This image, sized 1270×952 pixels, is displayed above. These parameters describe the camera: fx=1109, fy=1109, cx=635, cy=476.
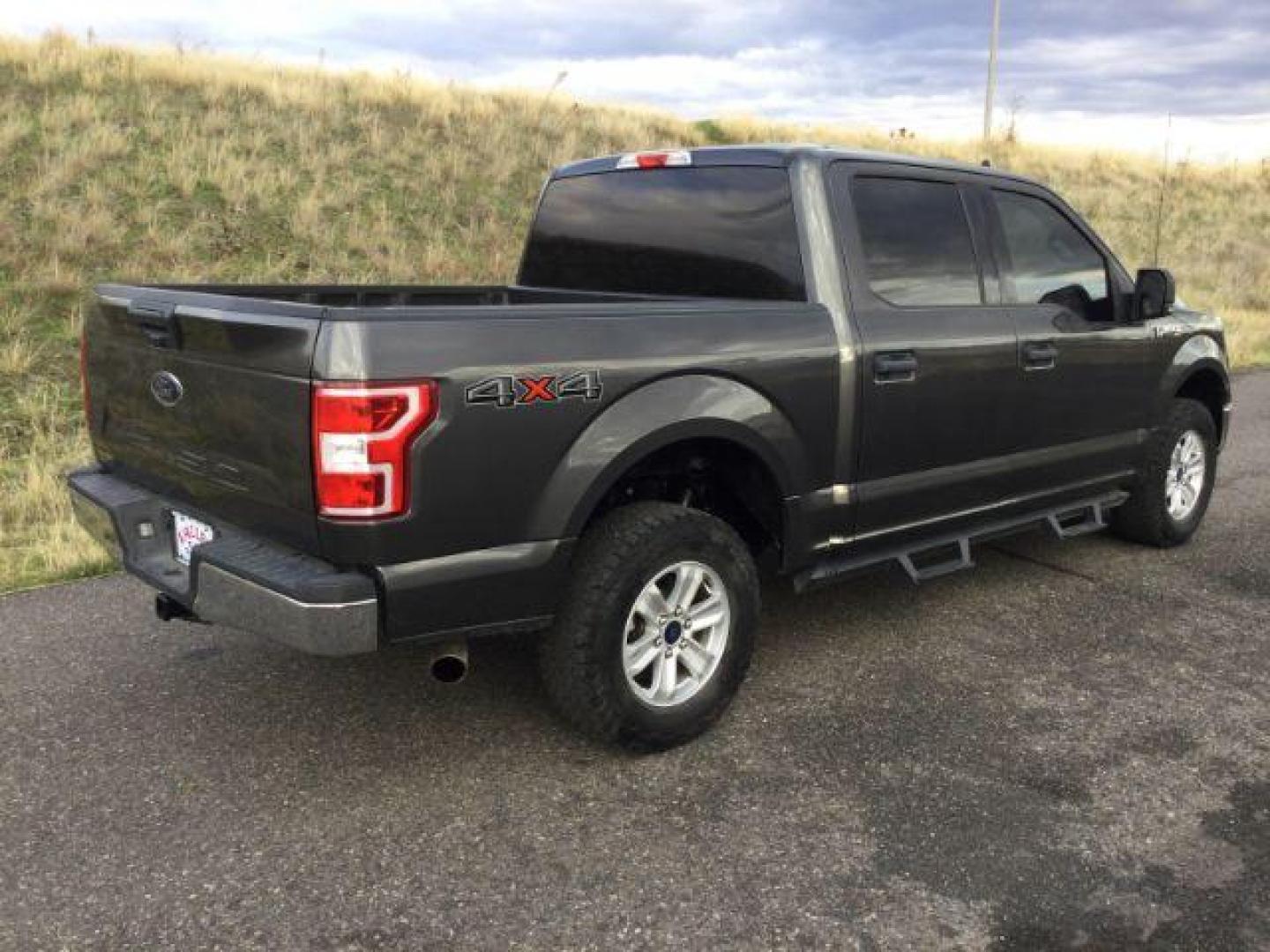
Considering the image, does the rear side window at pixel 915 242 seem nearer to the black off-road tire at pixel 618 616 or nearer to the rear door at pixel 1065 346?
the rear door at pixel 1065 346

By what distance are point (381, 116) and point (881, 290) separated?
1551 centimetres

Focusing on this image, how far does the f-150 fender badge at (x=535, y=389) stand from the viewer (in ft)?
9.31

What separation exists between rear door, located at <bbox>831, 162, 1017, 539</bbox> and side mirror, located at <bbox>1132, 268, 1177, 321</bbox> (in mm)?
922

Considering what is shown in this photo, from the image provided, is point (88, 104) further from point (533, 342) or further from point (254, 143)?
point (533, 342)

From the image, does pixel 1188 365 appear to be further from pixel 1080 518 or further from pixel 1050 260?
pixel 1050 260

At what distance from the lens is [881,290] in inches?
154

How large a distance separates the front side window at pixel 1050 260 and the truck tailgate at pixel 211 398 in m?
2.93

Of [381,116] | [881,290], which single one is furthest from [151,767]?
[381,116]

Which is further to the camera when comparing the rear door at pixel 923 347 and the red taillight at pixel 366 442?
the rear door at pixel 923 347

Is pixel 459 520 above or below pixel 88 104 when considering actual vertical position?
below

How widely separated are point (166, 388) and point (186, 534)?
1.44 ft

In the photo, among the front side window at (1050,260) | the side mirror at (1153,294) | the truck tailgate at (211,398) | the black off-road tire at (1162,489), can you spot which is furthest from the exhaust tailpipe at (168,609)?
the black off-road tire at (1162,489)

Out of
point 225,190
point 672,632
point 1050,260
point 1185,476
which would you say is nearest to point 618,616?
point 672,632

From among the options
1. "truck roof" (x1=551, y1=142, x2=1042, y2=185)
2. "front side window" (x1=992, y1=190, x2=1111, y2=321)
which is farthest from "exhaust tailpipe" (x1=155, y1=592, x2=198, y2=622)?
"front side window" (x1=992, y1=190, x2=1111, y2=321)
